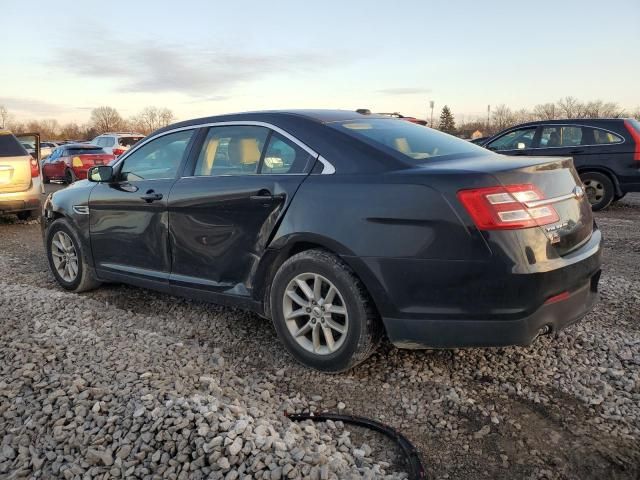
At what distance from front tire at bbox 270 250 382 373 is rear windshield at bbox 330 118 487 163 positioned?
78 cm

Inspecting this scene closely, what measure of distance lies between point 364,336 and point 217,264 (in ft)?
4.14

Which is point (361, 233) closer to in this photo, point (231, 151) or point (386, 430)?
point (386, 430)

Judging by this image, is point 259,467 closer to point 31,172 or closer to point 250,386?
point 250,386

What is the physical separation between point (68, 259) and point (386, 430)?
12.3 feet

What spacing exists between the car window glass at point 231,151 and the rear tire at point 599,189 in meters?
7.84

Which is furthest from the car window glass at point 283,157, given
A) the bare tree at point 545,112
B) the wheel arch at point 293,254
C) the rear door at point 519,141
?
the bare tree at point 545,112

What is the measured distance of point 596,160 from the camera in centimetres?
971

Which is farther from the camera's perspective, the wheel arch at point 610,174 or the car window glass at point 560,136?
the car window glass at point 560,136

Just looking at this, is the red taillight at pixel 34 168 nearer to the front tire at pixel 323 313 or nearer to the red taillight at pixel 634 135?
the front tire at pixel 323 313

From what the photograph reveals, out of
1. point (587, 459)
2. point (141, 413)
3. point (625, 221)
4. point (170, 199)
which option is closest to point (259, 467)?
point (141, 413)

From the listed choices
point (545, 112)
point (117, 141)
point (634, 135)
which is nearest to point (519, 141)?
point (634, 135)

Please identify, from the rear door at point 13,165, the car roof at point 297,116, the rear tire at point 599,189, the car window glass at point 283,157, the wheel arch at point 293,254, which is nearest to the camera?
the wheel arch at point 293,254

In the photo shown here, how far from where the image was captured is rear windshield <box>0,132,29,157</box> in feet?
29.4

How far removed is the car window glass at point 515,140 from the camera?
10461 mm
